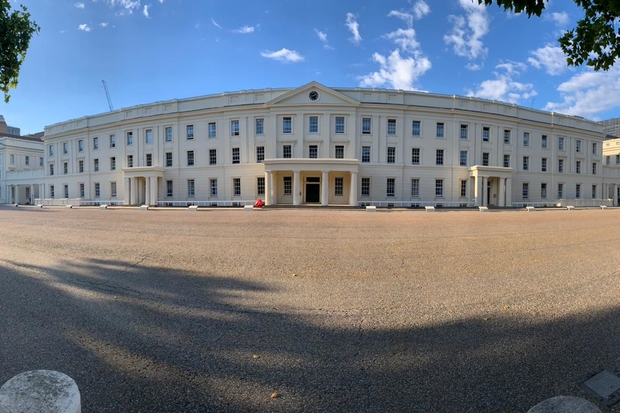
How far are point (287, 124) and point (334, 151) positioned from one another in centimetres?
674

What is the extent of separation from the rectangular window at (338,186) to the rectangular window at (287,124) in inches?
330

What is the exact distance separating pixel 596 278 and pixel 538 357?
176 inches

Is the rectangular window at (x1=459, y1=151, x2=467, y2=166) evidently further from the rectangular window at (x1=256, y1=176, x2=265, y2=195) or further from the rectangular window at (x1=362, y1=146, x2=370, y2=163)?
the rectangular window at (x1=256, y1=176, x2=265, y2=195)

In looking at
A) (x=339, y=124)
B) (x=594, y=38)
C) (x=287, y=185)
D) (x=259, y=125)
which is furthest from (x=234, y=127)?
(x=594, y=38)

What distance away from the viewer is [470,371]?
3082mm

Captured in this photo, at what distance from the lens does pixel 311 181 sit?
40094 millimetres

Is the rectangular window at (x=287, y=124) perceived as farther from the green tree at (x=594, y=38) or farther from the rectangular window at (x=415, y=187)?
the green tree at (x=594, y=38)

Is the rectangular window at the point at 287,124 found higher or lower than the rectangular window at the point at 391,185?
higher

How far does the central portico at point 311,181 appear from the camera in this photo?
3609 cm

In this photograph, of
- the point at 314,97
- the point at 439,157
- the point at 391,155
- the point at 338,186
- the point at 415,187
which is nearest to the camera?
the point at 338,186

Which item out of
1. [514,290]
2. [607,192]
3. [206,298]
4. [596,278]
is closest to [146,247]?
[206,298]

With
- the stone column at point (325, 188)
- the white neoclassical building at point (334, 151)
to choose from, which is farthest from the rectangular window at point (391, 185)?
the stone column at point (325, 188)

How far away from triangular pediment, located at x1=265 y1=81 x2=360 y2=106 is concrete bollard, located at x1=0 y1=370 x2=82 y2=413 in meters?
39.4

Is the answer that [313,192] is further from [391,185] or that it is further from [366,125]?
[366,125]
